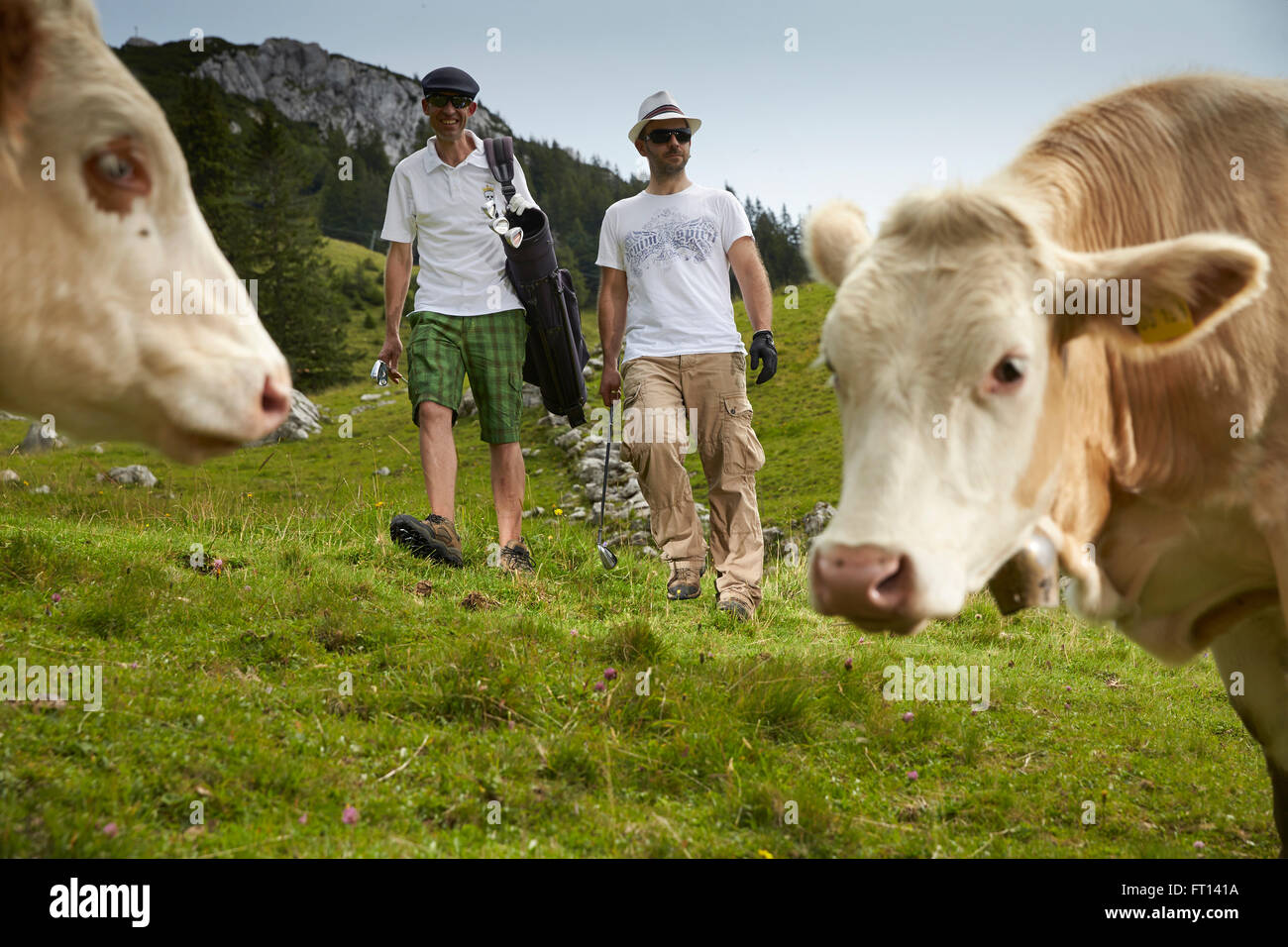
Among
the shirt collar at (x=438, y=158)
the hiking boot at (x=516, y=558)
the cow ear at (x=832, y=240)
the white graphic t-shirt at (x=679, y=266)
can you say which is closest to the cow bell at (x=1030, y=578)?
the cow ear at (x=832, y=240)

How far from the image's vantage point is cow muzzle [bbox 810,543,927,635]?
247 centimetres

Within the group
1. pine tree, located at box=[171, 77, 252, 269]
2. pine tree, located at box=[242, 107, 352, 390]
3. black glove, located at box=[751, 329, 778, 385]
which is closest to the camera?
black glove, located at box=[751, 329, 778, 385]

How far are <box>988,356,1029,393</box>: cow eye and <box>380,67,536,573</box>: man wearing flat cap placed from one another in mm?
4802

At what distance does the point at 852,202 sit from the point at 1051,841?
2.74 m

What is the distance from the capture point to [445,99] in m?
7.04

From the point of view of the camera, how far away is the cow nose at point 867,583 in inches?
97.3

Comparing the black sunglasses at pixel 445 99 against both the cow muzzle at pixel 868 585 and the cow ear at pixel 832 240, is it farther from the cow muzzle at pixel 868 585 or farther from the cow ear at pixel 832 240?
the cow muzzle at pixel 868 585

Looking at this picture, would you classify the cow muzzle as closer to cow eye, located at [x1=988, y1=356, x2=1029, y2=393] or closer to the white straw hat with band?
cow eye, located at [x1=988, y1=356, x2=1029, y2=393]

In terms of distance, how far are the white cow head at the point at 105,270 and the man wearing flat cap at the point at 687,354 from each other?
4.24 metres

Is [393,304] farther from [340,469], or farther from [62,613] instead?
[340,469]

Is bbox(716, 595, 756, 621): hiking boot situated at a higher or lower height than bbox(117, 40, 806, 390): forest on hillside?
lower

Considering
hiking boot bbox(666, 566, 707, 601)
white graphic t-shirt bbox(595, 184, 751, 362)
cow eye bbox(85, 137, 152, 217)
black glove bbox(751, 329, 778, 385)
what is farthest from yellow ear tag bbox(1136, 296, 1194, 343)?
hiking boot bbox(666, 566, 707, 601)

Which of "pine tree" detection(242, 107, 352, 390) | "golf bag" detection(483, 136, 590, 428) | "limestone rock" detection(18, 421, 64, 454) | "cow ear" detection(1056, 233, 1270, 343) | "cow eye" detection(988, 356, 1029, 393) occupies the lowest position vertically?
"cow eye" detection(988, 356, 1029, 393)

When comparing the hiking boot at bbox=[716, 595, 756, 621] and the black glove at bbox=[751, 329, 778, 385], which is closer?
the hiking boot at bbox=[716, 595, 756, 621]
